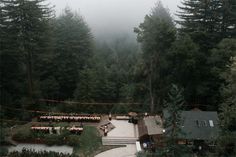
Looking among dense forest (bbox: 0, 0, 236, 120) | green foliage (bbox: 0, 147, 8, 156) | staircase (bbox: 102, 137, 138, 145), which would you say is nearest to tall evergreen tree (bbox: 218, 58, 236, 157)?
dense forest (bbox: 0, 0, 236, 120)

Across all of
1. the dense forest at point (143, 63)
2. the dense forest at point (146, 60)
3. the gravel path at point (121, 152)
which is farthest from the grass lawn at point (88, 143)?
the dense forest at point (146, 60)

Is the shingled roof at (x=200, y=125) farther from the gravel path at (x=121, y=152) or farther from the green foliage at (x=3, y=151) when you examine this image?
the green foliage at (x=3, y=151)

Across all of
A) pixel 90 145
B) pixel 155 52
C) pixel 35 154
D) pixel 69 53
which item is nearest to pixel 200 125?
pixel 90 145

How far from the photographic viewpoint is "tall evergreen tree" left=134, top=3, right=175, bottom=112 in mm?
31609

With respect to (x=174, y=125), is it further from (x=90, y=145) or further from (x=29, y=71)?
(x=29, y=71)

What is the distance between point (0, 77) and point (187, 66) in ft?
54.4

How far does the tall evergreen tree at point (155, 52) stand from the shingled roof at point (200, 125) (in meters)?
6.08

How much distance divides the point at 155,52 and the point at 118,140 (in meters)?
9.09

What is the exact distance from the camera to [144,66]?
32938mm

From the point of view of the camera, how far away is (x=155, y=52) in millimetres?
Result: 32406

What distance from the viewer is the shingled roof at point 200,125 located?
25.3 meters

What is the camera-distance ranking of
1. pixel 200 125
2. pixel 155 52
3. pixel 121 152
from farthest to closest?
pixel 155 52 < pixel 200 125 < pixel 121 152


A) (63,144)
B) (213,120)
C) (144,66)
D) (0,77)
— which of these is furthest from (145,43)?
(0,77)

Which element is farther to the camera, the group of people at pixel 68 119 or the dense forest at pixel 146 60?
the dense forest at pixel 146 60
